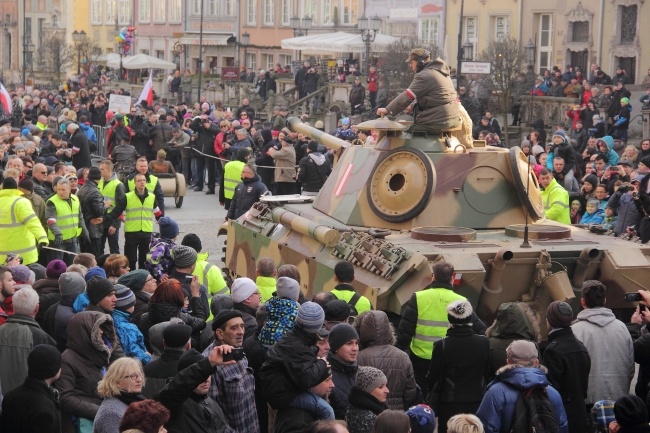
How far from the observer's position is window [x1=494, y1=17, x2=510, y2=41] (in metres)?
39.5

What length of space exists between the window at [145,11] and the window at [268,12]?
417 inches

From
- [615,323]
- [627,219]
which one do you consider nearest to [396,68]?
[627,219]

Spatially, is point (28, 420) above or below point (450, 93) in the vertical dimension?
below

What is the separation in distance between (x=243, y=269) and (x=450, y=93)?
3432mm

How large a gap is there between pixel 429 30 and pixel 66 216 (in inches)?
1127

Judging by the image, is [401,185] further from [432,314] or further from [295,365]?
[295,365]

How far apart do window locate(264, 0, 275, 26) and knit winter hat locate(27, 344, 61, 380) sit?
4817cm

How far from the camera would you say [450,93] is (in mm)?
14594

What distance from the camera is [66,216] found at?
16.5 metres

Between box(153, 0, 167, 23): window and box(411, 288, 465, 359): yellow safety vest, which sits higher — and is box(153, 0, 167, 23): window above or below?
above

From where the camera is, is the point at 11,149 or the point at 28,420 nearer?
the point at 28,420

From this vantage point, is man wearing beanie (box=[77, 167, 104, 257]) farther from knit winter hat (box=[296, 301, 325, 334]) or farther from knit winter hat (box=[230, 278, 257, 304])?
knit winter hat (box=[296, 301, 325, 334])

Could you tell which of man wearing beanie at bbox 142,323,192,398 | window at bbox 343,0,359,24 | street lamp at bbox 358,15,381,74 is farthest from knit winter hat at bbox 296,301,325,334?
window at bbox 343,0,359,24

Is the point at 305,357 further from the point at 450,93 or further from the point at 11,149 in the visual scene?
the point at 11,149
